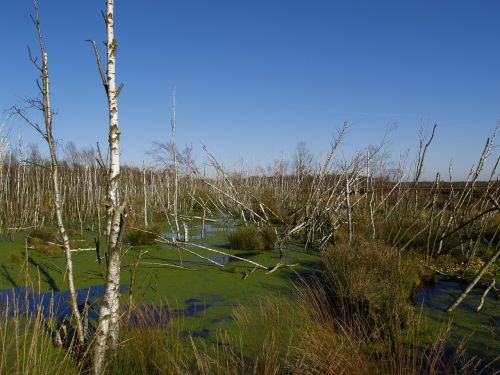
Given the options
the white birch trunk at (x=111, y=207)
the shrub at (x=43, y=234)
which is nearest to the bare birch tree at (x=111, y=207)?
the white birch trunk at (x=111, y=207)

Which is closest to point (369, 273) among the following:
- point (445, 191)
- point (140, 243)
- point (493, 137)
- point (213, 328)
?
point (213, 328)

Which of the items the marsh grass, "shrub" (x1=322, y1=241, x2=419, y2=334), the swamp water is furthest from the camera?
"shrub" (x1=322, y1=241, x2=419, y2=334)

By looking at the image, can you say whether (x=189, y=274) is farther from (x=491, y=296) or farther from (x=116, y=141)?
(x=491, y=296)

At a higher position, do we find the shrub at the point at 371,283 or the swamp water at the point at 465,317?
the shrub at the point at 371,283

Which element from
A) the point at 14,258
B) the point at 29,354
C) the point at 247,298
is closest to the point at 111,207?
the point at 29,354

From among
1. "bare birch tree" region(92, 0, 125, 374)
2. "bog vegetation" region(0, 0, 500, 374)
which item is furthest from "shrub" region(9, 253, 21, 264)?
"bare birch tree" region(92, 0, 125, 374)

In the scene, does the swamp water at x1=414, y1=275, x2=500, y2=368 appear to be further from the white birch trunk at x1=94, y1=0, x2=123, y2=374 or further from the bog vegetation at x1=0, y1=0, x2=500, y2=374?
the white birch trunk at x1=94, y1=0, x2=123, y2=374

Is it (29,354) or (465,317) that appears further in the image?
(465,317)

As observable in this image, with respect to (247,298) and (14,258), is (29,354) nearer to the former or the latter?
(247,298)

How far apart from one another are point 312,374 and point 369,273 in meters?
2.13

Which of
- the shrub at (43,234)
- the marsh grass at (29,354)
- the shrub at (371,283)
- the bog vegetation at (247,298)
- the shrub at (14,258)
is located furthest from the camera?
the shrub at (43,234)

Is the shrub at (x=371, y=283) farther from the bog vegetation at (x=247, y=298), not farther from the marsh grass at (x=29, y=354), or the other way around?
the marsh grass at (x=29, y=354)

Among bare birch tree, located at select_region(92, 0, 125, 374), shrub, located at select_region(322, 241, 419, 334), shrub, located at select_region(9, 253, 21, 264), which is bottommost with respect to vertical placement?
shrub, located at select_region(9, 253, 21, 264)

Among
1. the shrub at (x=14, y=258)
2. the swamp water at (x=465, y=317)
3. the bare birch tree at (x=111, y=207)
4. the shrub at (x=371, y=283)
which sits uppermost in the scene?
the bare birch tree at (x=111, y=207)
